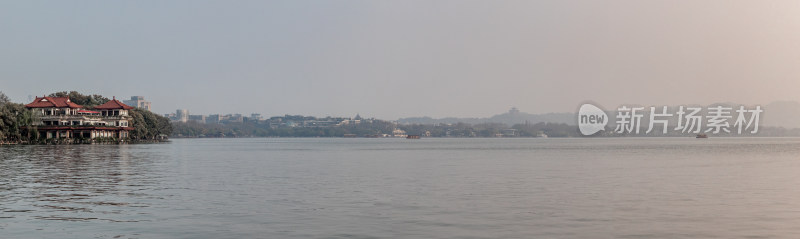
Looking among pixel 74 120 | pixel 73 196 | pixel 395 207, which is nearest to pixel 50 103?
Result: pixel 74 120


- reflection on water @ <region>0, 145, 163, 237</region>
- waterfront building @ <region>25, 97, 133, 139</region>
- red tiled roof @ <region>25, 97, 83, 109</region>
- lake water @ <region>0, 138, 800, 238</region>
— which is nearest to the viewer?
lake water @ <region>0, 138, 800, 238</region>

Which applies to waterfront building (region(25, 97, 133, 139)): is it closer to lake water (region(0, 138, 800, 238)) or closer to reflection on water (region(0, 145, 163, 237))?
reflection on water (region(0, 145, 163, 237))

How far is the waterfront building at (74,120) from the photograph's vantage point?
161875 mm

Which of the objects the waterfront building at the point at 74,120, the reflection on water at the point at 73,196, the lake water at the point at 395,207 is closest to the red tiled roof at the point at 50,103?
the waterfront building at the point at 74,120

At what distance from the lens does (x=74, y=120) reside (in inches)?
6496

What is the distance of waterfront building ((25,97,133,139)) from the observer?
531 feet

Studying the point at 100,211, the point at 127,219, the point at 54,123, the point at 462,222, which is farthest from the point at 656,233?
the point at 54,123

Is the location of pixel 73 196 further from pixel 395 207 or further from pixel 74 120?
pixel 74 120

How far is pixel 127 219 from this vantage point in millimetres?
25031

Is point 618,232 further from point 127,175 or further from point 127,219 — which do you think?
point 127,175

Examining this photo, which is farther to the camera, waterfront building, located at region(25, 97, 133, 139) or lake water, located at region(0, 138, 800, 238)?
waterfront building, located at region(25, 97, 133, 139)

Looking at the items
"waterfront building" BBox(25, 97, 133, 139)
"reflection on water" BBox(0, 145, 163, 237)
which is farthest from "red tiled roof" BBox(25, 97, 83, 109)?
"reflection on water" BBox(0, 145, 163, 237)

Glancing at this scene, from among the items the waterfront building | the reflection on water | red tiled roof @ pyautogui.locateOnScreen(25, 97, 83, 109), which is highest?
red tiled roof @ pyautogui.locateOnScreen(25, 97, 83, 109)

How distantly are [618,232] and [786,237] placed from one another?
451 cm
